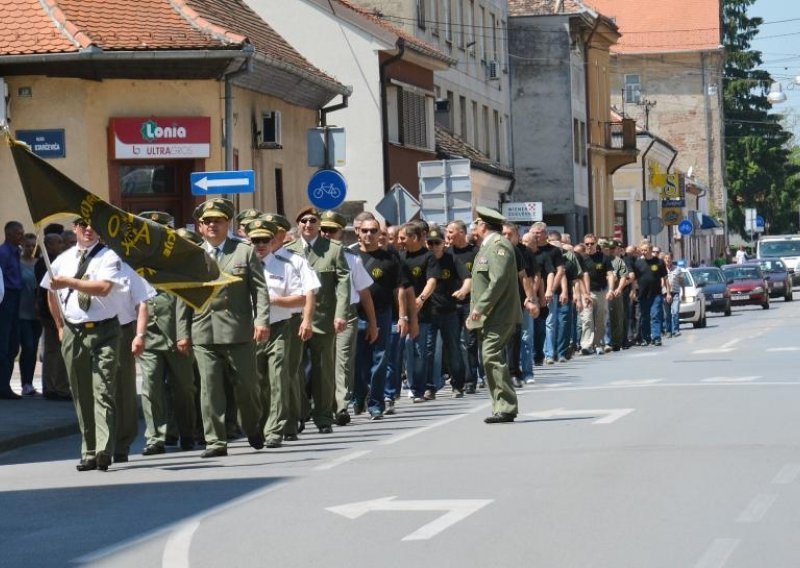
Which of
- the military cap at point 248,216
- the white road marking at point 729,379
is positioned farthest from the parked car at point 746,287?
the military cap at point 248,216

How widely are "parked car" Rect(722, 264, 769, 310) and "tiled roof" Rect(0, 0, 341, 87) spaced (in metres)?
27.7

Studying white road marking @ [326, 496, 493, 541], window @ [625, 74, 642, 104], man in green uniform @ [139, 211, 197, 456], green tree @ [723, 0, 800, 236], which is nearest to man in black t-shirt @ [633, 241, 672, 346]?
man in green uniform @ [139, 211, 197, 456]

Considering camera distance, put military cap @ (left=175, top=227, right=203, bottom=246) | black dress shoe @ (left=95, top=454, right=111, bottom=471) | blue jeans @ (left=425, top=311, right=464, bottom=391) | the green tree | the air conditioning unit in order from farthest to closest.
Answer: the green tree → the air conditioning unit → blue jeans @ (left=425, top=311, right=464, bottom=391) → military cap @ (left=175, top=227, right=203, bottom=246) → black dress shoe @ (left=95, top=454, right=111, bottom=471)

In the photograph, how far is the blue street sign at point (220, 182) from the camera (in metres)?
25.0

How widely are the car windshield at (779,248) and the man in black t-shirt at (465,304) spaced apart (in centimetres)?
5931

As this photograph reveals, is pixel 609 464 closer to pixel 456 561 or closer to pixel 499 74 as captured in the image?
pixel 456 561

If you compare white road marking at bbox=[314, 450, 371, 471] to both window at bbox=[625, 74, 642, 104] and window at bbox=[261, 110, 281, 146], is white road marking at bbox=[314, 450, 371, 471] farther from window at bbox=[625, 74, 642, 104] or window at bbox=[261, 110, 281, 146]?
window at bbox=[625, 74, 642, 104]

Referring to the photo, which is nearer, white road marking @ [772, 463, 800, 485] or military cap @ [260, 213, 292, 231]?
white road marking @ [772, 463, 800, 485]

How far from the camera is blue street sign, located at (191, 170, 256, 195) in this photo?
25.0 metres

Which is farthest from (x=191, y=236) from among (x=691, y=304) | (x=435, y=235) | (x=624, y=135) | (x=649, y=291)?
(x=624, y=135)

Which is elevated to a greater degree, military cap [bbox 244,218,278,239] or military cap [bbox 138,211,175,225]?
military cap [bbox 138,211,175,225]

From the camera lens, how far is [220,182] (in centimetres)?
2525

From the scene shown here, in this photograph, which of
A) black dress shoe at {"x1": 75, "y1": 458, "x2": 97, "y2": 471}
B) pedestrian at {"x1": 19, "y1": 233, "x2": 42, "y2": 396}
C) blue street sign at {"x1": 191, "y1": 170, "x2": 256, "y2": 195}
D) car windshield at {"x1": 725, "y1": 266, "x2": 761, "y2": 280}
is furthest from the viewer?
car windshield at {"x1": 725, "y1": 266, "x2": 761, "y2": 280}

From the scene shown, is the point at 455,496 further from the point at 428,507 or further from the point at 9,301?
the point at 9,301
